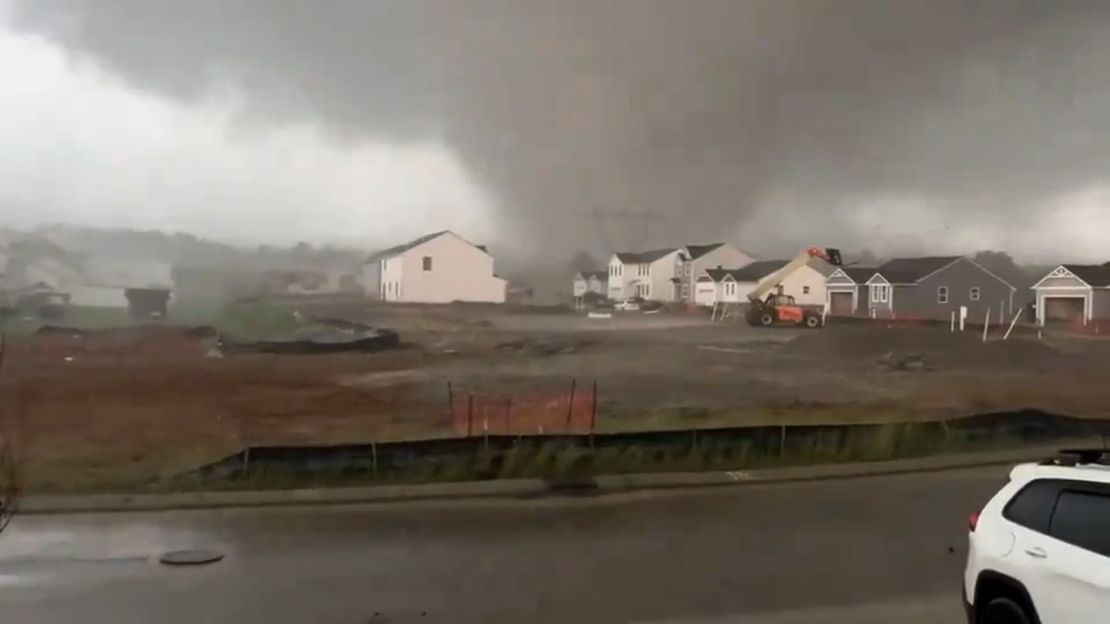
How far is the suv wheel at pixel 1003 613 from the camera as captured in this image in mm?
4078

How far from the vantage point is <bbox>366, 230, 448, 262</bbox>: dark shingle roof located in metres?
8.33

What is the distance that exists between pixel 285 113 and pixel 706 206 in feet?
12.0

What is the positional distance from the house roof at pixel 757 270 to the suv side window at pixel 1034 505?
490cm

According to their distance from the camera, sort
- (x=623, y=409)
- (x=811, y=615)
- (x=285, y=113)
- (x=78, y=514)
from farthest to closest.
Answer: (x=623, y=409), (x=285, y=113), (x=78, y=514), (x=811, y=615)

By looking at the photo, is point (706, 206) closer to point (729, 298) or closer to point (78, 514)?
point (729, 298)

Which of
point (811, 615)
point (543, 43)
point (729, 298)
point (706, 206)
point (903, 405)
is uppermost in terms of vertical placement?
point (543, 43)

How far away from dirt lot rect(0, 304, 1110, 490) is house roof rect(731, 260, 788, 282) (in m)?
0.45

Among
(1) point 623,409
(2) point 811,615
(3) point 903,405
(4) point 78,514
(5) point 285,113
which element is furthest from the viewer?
(3) point 903,405

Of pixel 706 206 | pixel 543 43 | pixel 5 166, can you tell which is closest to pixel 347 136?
pixel 543 43

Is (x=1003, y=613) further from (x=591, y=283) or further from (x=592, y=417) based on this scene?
(x=591, y=283)

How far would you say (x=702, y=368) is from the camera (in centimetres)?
894

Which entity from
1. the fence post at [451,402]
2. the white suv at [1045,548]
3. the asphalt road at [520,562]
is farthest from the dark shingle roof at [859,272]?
the white suv at [1045,548]

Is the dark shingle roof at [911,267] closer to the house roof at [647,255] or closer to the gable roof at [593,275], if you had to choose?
the house roof at [647,255]

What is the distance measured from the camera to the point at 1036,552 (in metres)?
4.02
